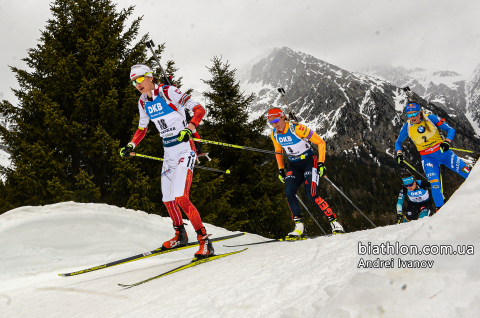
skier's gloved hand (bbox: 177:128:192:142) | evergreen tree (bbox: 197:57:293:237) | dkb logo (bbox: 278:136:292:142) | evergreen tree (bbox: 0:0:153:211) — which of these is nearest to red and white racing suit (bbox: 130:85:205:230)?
skier's gloved hand (bbox: 177:128:192:142)

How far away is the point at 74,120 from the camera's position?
32.0ft

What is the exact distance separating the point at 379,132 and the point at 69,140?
197957 mm

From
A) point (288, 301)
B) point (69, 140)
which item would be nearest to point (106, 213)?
point (69, 140)

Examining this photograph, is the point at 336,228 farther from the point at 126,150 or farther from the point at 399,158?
the point at 126,150

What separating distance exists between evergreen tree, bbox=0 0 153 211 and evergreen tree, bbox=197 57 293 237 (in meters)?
4.15

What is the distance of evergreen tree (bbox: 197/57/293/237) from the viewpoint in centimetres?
1359

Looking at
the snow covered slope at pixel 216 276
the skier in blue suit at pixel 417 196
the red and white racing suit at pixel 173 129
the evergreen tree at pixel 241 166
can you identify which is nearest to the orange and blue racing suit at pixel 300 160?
the snow covered slope at pixel 216 276

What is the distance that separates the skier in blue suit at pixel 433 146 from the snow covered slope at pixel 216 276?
3278 mm

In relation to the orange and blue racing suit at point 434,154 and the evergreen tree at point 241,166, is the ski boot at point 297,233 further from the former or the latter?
the evergreen tree at point 241,166

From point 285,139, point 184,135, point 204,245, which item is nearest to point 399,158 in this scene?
point 285,139

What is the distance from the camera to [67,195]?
8297mm

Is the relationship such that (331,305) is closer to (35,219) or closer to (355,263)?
(355,263)

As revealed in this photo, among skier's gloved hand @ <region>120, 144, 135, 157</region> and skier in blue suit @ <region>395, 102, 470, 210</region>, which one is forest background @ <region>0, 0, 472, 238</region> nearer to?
skier's gloved hand @ <region>120, 144, 135, 157</region>

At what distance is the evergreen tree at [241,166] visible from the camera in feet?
44.6
